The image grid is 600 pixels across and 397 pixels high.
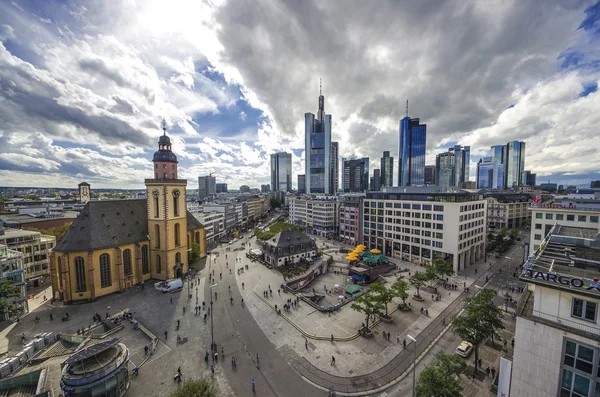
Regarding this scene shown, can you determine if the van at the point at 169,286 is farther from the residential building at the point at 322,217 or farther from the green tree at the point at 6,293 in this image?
the residential building at the point at 322,217

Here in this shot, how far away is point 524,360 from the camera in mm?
14625

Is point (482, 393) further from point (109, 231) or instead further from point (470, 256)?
point (109, 231)

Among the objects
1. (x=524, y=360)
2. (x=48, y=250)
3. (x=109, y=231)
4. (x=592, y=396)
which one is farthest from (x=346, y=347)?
(x=48, y=250)

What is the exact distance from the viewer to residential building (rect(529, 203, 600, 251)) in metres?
39.2

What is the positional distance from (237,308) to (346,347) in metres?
18.5

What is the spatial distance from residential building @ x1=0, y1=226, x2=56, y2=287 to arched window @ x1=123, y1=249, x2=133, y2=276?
65.3 feet

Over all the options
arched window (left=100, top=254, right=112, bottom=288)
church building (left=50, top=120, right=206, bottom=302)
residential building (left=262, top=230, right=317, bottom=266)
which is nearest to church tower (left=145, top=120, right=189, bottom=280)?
church building (left=50, top=120, right=206, bottom=302)

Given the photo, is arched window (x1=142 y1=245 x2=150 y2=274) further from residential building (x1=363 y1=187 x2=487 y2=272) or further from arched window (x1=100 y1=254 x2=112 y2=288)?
residential building (x1=363 y1=187 x2=487 y2=272)

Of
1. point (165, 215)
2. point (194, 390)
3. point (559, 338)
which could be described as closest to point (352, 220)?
point (165, 215)

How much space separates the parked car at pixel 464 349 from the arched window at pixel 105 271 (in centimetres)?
5543

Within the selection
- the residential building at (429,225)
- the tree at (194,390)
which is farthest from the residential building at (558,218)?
the tree at (194,390)

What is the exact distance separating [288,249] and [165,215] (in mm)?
29051

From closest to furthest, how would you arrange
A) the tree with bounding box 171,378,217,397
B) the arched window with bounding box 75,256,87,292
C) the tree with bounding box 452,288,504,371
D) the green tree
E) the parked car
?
the tree with bounding box 171,378,217,397 → the tree with bounding box 452,288,504,371 → the parked car → the green tree → the arched window with bounding box 75,256,87,292

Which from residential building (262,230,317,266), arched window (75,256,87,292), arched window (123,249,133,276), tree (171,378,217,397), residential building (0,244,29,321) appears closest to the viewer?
tree (171,378,217,397)
